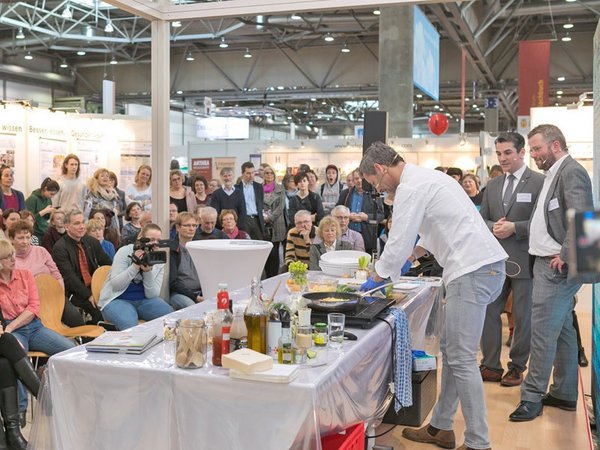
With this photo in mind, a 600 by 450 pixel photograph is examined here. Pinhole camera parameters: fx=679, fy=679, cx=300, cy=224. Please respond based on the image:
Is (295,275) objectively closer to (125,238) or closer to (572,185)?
(572,185)

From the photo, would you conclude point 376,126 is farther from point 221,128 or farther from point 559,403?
point 221,128

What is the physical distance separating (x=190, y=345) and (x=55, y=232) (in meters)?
3.66

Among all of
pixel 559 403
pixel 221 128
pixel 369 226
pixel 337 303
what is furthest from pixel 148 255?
pixel 221 128

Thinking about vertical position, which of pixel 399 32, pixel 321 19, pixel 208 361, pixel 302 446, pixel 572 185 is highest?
pixel 321 19

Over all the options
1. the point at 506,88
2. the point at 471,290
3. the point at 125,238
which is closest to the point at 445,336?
the point at 471,290

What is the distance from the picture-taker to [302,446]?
1969 mm

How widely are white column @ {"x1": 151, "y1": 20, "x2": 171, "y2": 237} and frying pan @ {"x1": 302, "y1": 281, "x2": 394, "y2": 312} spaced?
6.53ft

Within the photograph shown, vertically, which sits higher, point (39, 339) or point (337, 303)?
point (337, 303)

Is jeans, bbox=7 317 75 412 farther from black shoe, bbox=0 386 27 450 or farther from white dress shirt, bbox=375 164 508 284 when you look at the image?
white dress shirt, bbox=375 164 508 284

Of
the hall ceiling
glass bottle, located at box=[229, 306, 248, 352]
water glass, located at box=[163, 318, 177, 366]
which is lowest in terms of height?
water glass, located at box=[163, 318, 177, 366]

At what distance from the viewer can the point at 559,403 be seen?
3.96m

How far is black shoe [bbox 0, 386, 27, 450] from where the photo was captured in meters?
3.27

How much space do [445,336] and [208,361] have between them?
1.34 meters

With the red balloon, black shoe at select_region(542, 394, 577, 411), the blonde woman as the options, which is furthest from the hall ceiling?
black shoe at select_region(542, 394, 577, 411)
